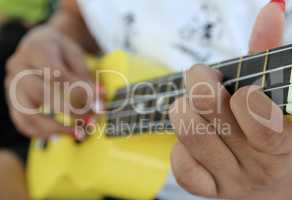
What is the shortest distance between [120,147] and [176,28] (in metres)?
0.18

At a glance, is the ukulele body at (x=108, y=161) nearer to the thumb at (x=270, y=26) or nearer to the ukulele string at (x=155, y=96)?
the ukulele string at (x=155, y=96)

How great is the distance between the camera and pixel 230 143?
436 mm

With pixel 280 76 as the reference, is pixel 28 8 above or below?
above

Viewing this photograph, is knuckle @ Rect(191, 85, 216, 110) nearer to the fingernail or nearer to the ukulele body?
the ukulele body

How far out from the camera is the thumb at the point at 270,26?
1.41 feet

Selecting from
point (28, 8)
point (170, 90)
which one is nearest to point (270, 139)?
point (170, 90)

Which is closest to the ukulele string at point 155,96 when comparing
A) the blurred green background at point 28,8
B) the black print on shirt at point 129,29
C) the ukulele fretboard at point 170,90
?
A: the ukulele fretboard at point 170,90

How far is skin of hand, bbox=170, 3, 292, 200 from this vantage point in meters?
0.40

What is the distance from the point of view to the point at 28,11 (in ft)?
4.64

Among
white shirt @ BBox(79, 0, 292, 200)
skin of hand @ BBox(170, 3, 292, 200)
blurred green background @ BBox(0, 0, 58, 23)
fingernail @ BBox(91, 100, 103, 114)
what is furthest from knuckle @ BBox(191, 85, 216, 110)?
blurred green background @ BBox(0, 0, 58, 23)

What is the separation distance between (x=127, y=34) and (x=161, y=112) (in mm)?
229

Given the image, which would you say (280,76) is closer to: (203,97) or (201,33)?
(203,97)

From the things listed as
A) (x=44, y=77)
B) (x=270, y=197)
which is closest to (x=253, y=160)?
(x=270, y=197)

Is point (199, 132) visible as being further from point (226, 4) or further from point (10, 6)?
point (10, 6)
